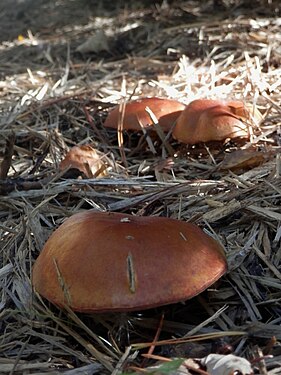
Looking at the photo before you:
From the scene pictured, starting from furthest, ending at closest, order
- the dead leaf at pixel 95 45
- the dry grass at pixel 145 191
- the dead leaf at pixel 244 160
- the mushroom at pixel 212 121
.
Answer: the dead leaf at pixel 95 45
the mushroom at pixel 212 121
the dead leaf at pixel 244 160
the dry grass at pixel 145 191

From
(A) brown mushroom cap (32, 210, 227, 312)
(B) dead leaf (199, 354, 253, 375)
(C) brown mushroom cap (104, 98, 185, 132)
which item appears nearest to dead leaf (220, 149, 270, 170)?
(C) brown mushroom cap (104, 98, 185, 132)

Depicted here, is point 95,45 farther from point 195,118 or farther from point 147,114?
point 195,118

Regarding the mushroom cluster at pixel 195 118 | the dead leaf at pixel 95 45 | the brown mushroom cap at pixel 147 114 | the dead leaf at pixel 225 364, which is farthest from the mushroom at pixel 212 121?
the dead leaf at pixel 95 45

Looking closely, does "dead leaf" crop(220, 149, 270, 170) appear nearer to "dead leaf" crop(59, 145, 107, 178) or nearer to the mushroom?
the mushroom

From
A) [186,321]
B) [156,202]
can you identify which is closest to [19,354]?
[186,321]

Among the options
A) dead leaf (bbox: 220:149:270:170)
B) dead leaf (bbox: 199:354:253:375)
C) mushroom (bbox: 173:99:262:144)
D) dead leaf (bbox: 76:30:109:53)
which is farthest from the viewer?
dead leaf (bbox: 76:30:109:53)

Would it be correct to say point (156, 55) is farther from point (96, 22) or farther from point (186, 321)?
point (186, 321)

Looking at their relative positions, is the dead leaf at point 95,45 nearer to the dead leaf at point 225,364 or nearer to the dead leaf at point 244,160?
the dead leaf at point 244,160
